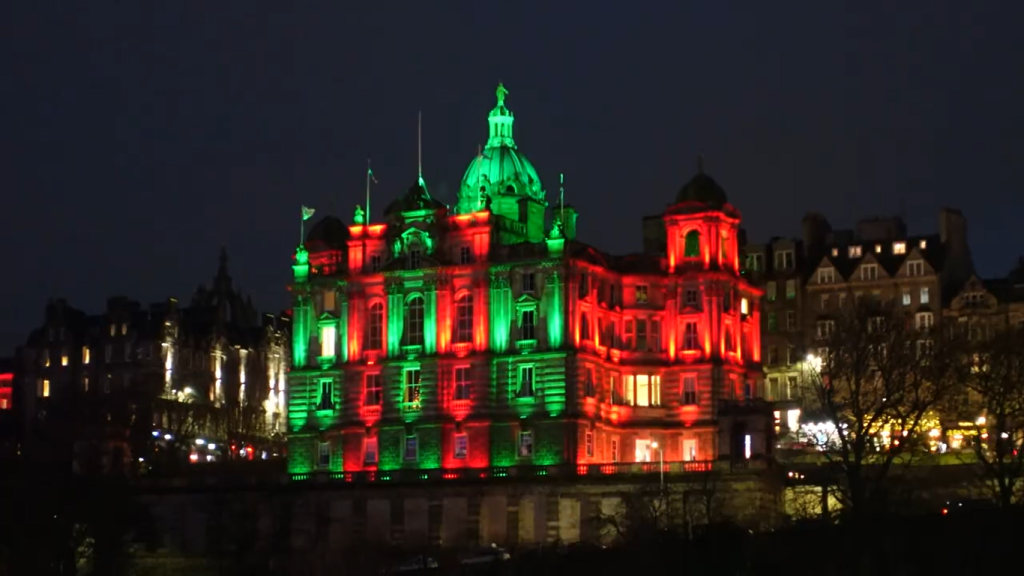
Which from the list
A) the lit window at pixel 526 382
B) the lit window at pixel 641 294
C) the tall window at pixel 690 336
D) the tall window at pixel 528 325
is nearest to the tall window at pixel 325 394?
the lit window at pixel 526 382

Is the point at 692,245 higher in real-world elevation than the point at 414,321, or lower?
higher

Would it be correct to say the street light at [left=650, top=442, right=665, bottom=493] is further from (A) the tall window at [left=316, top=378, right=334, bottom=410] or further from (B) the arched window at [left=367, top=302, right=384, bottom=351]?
(A) the tall window at [left=316, top=378, right=334, bottom=410]

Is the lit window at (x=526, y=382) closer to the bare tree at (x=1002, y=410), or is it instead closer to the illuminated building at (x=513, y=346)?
the illuminated building at (x=513, y=346)

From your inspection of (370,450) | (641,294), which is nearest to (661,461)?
(641,294)

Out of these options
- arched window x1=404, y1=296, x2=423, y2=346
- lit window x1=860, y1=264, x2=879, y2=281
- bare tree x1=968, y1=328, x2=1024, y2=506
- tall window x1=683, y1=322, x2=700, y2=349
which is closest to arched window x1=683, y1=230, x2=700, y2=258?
tall window x1=683, y1=322, x2=700, y2=349

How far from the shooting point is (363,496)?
150 meters

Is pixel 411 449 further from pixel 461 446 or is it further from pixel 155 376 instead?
pixel 155 376

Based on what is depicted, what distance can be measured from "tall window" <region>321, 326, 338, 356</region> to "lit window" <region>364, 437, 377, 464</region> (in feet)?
25.6

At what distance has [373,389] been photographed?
518 feet

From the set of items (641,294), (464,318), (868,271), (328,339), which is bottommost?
(328,339)

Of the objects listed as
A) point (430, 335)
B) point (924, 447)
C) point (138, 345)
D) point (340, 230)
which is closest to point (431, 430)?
point (430, 335)

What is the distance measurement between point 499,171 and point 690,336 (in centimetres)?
2006

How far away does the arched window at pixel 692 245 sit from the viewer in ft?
517

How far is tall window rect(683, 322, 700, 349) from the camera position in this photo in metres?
156
